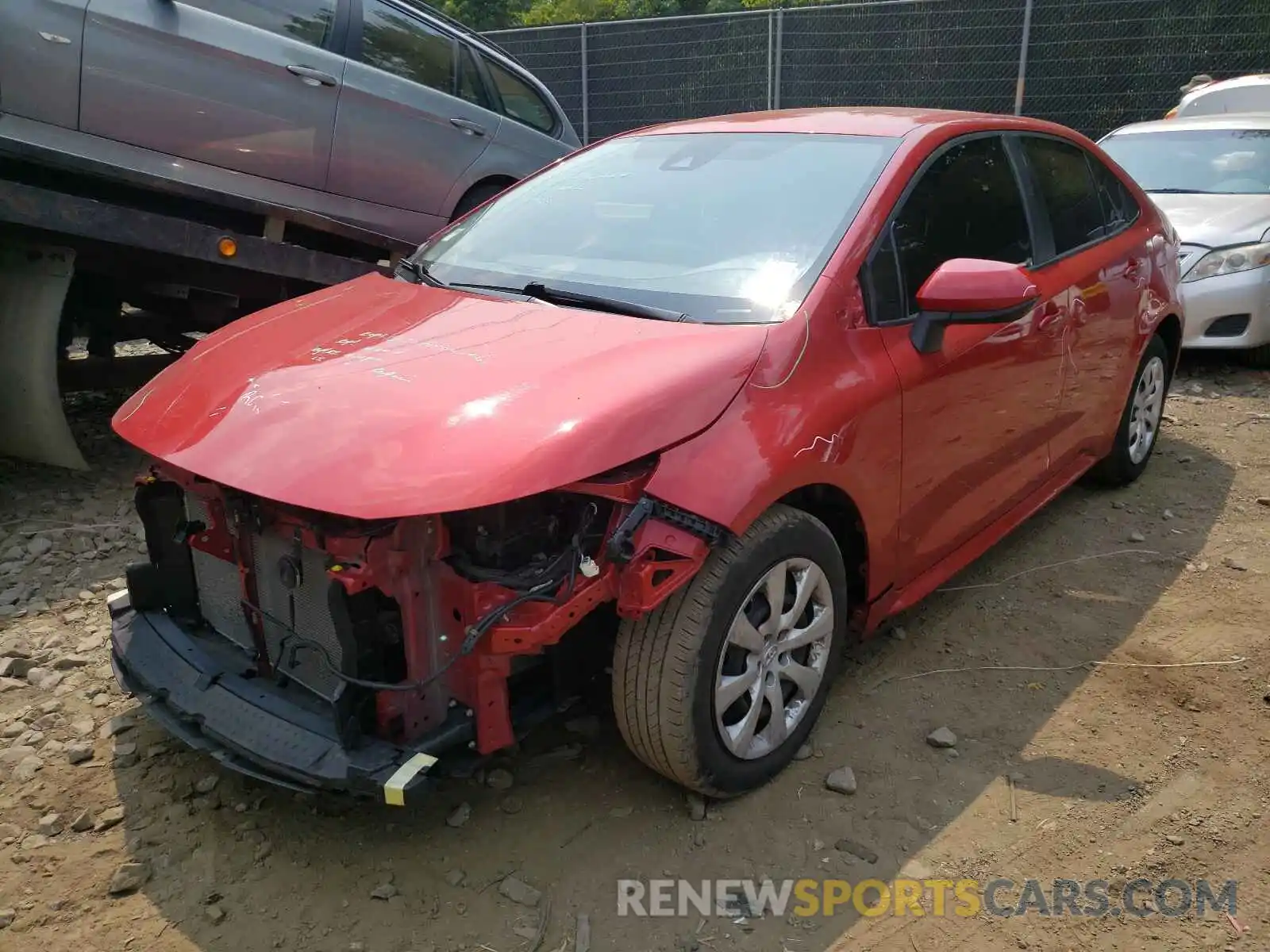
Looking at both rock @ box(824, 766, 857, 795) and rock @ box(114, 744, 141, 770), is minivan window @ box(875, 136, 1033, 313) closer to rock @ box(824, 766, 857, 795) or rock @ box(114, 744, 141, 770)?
rock @ box(824, 766, 857, 795)

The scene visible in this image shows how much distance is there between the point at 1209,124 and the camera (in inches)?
299

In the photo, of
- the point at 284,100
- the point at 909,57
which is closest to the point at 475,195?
the point at 284,100

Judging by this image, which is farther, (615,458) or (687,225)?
(687,225)

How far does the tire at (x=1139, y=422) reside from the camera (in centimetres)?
450

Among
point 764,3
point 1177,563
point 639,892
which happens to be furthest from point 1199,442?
point 764,3

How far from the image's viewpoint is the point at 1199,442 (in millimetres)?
5406

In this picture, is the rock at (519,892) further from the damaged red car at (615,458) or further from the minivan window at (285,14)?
the minivan window at (285,14)

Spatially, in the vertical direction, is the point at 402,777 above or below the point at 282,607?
below

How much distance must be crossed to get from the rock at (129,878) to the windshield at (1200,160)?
6.94m

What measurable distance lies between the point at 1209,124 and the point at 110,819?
8.25 meters

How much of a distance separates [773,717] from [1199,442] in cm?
386

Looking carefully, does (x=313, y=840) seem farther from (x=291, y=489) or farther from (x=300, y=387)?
(x=300, y=387)

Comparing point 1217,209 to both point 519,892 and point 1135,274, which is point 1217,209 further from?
point 519,892

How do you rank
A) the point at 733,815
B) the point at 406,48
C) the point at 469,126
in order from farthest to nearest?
the point at 469,126 < the point at 406,48 < the point at 733,815
